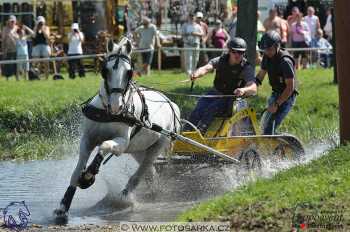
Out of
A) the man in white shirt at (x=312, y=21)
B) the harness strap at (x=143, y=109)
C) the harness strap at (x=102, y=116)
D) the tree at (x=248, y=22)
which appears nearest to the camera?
the harness strap at (x=102, y=116)

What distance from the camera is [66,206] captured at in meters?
10.9

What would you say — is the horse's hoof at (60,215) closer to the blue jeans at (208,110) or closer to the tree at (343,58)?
the blue jeans at (208,110)

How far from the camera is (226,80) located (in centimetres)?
1324

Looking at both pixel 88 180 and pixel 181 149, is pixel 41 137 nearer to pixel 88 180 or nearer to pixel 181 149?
pixel 181 149

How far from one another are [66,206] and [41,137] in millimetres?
5968

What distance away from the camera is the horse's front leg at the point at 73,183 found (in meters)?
10.8

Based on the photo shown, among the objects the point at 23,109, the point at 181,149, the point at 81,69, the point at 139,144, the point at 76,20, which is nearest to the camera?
the point at 139,144

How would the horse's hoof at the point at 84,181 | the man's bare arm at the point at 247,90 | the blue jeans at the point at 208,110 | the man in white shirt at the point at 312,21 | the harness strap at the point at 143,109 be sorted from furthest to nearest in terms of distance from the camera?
the man in white shirt at the point at 312,21 → the blue jeans at the point at 208,110 → the man's bare arm at the point at 247,90 → the harness strap at the point at 143,109 → the horse's hoof at the point at 84,181

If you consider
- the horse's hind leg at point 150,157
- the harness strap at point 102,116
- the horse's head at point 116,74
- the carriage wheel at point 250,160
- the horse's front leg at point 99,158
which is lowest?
the carriage wheel at point 250,160

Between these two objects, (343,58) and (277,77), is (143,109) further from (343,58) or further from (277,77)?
(277,77)

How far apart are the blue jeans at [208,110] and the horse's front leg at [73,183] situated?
2221mm

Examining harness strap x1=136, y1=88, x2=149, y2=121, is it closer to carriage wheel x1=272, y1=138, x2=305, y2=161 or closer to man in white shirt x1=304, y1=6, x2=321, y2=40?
carriage wheel x1=272, y1=138, x2=305, y2=161

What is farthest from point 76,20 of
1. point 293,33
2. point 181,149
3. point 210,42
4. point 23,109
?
point 181,149

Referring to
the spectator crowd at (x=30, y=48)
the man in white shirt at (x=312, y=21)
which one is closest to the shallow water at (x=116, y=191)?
the spectator crowd at (x=30, y=48)
